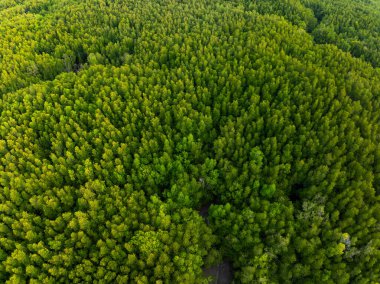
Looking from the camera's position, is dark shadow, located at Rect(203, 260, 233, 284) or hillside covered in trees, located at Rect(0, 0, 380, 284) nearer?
hillside covered in trees, located at Rect(0, 0, 380, 284)


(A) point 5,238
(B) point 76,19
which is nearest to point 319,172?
(A) point 5,238

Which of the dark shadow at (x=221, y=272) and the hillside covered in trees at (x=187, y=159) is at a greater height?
the hillside covered in trees at (x=187, y=159)

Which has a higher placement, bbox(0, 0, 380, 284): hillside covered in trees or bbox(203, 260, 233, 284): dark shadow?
bbox(0, 0, 380, 284): hillside covered in trees

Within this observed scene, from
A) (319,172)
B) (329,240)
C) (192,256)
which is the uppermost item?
(319,172)

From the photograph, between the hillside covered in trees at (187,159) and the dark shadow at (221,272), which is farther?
the dark shadow at (221,272)

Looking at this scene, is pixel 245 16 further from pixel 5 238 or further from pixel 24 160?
pixel 5 238

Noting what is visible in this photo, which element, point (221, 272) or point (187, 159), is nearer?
point (221, 272)

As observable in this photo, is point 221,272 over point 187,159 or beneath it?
beneath

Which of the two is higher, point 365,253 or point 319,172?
point 319,172
